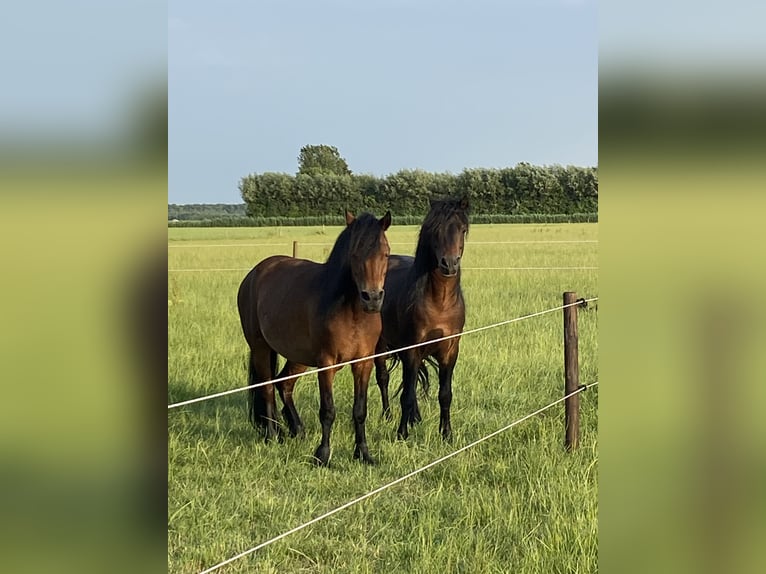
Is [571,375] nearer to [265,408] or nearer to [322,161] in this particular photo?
[265,408]

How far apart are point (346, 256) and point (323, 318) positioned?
0.47m

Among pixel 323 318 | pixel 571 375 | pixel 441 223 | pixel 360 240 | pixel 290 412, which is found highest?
pixel 441 223

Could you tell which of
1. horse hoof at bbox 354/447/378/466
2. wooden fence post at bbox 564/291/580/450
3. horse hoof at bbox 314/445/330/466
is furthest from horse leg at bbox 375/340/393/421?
wooden fence post at bbox 564/291/580/450

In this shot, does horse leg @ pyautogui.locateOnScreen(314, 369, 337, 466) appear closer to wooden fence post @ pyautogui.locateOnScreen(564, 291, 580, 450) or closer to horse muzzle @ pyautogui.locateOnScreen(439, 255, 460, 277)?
horse muzzle @ pyautogui.locateOnScreen(439, 255, 460, 277)

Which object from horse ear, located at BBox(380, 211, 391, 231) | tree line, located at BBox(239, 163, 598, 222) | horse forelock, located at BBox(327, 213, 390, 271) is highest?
tree line, located at BBox(239, 163, 598, 222)

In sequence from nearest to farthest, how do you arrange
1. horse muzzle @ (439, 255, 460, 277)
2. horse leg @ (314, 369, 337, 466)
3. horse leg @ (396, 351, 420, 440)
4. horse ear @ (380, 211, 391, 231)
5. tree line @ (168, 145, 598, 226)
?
horse ear @ (380, 211, 391, 231) < horse leg @ (314, 369, 337, 466) < horse muzzle @ (439, 255, 460, 277) < horse leg @ (396, 351, 420, 440) < tree line @ (168, 145, 598, 226)

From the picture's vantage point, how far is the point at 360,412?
4.68 meters

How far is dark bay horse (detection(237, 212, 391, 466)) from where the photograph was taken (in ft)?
14.5

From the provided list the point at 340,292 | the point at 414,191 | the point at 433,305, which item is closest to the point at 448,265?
the point at 433,305

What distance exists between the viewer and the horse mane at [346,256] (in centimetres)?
441

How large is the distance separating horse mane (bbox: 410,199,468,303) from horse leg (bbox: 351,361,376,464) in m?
0.93

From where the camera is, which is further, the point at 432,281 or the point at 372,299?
the point at 432,281
